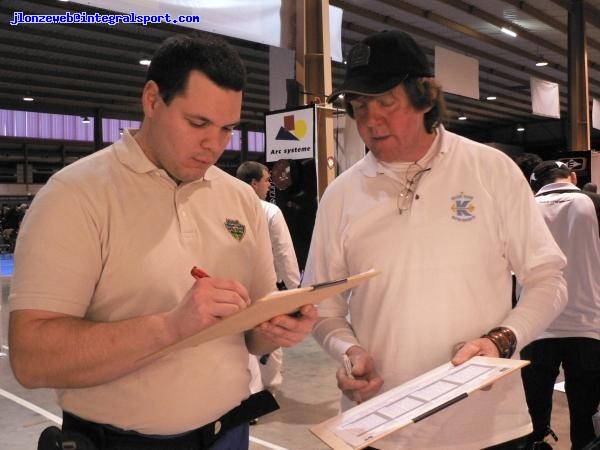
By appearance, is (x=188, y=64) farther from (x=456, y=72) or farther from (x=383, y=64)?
(x=456, y=72)

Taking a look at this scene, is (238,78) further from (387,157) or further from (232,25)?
Answer: (232,25)

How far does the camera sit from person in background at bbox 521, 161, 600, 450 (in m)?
3.29

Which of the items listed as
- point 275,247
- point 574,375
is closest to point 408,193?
point 574,375

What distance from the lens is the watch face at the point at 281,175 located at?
518 cm

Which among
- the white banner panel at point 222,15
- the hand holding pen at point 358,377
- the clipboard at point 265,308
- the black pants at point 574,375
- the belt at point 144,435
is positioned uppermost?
the white banner panel at point 222,15

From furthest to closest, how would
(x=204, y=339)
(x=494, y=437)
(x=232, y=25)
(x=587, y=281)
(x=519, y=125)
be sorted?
(x=519, y=125), (x=232, y=25), (x=587, y=281), (x=494, y=437), (x=204, y=339)

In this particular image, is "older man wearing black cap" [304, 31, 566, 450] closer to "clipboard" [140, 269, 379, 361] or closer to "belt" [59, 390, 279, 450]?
"belt" [59, 390, 279, 450]

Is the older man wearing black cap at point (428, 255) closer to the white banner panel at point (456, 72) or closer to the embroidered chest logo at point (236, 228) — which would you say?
the embroidered chest logo at point (236, 228)

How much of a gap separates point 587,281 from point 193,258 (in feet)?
8.91

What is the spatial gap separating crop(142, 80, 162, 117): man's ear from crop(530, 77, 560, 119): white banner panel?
9832 millimetres

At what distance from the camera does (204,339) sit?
46.9 inches

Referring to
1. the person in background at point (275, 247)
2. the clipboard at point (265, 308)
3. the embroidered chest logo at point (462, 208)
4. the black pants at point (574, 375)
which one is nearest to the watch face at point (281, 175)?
the person in background at point (275, 247)

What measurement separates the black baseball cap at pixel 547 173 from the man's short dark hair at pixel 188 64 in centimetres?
279

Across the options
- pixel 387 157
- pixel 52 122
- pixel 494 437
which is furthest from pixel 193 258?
pixel 52 122
